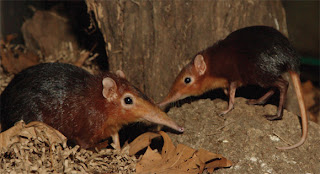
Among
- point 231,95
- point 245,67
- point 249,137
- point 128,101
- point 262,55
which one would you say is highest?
point 262,55

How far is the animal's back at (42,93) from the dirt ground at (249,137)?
4.41ft

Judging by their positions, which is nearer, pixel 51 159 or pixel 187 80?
pixel 51 159

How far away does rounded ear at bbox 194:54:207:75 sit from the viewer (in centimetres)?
510

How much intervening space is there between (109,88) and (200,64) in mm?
1389

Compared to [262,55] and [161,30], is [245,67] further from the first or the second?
[161,30]

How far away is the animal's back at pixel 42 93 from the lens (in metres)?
4.60

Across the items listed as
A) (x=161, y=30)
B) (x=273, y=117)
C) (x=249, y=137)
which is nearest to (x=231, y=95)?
(x=273, y=117)

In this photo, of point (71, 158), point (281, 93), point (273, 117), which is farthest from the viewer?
point (281, 93)

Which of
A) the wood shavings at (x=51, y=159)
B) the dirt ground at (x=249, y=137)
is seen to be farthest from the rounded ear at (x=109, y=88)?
the dirt ground at (x=249, y=137)

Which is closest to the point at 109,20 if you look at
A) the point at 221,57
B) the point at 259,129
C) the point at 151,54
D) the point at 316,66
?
the point at 151,54

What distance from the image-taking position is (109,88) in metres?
4.49

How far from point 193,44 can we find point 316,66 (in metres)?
4.24

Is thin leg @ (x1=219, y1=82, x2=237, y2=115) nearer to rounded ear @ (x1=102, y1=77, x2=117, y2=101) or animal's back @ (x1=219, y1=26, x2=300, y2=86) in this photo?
animal's back @ (x1=219, y1=26, x2=300, y2=86)

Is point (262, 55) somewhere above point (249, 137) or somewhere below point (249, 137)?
above
